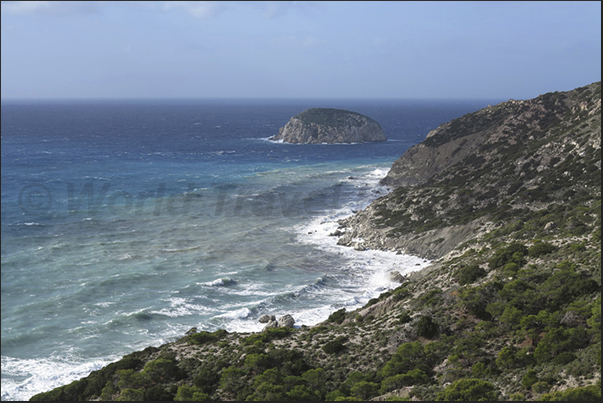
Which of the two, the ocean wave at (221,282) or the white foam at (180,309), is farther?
the ocean wave at (221,282)

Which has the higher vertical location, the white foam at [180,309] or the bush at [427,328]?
the bush at [427,328]

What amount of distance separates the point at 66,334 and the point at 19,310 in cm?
890

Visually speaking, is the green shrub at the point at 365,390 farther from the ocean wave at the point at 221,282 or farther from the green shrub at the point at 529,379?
the ocean wave at the point at 221,282

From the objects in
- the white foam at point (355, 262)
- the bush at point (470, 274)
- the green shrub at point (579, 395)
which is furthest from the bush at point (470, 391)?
the white foam at point (355, 262)

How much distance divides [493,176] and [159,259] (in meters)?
50.6

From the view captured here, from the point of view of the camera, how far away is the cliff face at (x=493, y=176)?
64.8m

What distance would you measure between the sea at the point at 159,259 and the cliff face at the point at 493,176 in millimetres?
5606

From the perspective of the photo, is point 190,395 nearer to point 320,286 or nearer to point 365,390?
point 365,390

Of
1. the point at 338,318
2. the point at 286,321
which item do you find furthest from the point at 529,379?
the point at 286,321

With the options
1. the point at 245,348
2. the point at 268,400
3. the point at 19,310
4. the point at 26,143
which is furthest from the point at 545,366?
the point at 26,143

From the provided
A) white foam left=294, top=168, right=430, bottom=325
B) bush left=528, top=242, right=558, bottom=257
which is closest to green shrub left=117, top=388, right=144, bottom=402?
white foam left=294, top=168, right=430, bottom=325

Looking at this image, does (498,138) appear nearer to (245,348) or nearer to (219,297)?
(219,297)

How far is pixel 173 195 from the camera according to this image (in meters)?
107

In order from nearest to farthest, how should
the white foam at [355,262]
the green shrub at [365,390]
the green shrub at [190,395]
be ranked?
the green shrub at [365,390] < the green shrub at [190,395] < the white foam at [355,262]
